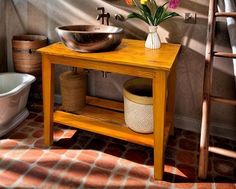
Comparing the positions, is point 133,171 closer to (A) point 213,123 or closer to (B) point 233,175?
(B) point 233,175

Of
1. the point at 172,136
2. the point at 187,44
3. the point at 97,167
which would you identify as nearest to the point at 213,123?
the point at 172,136

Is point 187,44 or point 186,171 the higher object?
point 187,44

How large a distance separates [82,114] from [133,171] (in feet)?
2.04

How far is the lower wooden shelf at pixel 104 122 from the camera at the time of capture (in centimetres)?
180

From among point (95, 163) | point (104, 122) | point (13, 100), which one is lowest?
point (95, 163)

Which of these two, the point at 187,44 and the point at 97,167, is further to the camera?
the point at 187,44

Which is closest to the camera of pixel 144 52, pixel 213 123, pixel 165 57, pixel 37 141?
pixel 165 57

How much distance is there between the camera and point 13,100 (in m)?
2.09

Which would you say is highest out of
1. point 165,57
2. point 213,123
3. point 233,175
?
point 165,57

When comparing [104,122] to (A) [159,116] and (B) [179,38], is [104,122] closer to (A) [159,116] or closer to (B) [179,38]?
(A) [159,116]

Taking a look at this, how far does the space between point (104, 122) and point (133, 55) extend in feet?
1.87

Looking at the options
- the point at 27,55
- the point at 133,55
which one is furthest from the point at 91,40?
the point at 27,55

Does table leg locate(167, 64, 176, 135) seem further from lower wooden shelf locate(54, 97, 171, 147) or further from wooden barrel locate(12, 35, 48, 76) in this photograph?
wooden barrel locate(12, 35, 48, 76)

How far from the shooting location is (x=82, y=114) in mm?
2098
